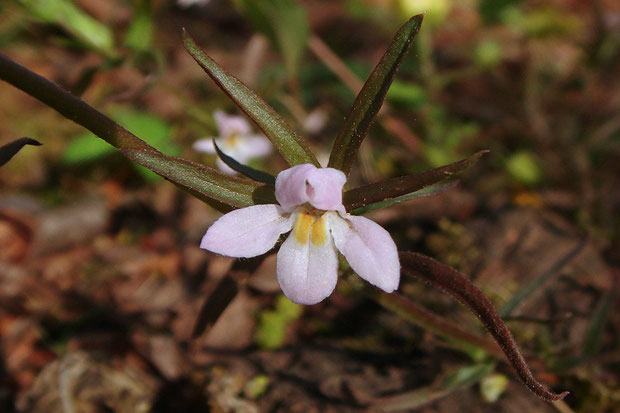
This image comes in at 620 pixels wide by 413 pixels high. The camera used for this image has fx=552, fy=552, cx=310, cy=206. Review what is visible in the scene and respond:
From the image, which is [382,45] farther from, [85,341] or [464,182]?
[85,341]

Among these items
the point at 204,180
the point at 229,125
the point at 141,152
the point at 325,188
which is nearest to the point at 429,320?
the point at 325,188

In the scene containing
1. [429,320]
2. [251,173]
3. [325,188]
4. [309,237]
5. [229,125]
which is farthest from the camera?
[229,125]

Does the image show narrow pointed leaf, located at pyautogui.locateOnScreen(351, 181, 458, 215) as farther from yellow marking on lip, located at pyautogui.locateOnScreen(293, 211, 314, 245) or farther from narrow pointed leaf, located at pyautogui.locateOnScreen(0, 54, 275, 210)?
narrow pointed leaf, located at pyautogui.locateOnScreen(0, 54, 275, 210)

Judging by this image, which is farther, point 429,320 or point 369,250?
point 429,320

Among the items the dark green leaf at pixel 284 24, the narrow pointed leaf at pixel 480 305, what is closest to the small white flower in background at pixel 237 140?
the dark green leaf at pixel 284 24

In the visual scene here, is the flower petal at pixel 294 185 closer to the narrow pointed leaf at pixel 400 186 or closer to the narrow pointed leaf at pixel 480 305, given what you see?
the narrow pointed leaf at pixel 400 186

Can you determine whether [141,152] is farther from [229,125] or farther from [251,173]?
[229,125]
